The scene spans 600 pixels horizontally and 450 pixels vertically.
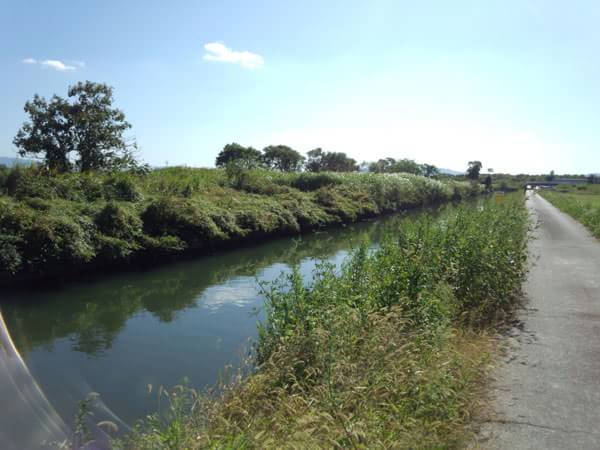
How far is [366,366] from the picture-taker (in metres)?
5.18

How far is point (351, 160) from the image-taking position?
328 feet

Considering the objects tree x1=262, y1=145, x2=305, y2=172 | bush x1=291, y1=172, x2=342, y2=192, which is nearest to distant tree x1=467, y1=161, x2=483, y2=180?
tree x1=262, y1=145, x2=305, y2=172

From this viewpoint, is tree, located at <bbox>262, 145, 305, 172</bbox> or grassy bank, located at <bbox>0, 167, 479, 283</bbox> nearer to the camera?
grassy bank, located at <bbox>0, 167, 479, 283</bbox>

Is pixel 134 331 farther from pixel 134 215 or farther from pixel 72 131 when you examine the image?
pixel 72 131

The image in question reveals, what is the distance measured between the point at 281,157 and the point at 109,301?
66.8 metres

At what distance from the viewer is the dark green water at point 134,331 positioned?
23.7 ft

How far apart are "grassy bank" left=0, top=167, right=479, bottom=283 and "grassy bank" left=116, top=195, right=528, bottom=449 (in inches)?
312

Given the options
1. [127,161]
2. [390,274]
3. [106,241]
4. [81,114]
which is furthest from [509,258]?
[81,114]

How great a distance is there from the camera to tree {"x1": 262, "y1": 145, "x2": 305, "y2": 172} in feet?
254

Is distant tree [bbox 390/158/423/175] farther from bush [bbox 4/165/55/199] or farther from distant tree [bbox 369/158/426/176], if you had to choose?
bush [bbox 4/165/55/199]

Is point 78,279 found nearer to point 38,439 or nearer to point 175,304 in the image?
point 175,304

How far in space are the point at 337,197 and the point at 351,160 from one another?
6800 cm

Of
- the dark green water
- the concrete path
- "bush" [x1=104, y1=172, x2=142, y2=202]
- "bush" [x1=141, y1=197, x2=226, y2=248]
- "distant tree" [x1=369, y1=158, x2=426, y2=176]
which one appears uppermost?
"distant tree" [x1=369, y1=158, x2=426, y2=176]

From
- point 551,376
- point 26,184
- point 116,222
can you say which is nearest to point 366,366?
point 551,376
